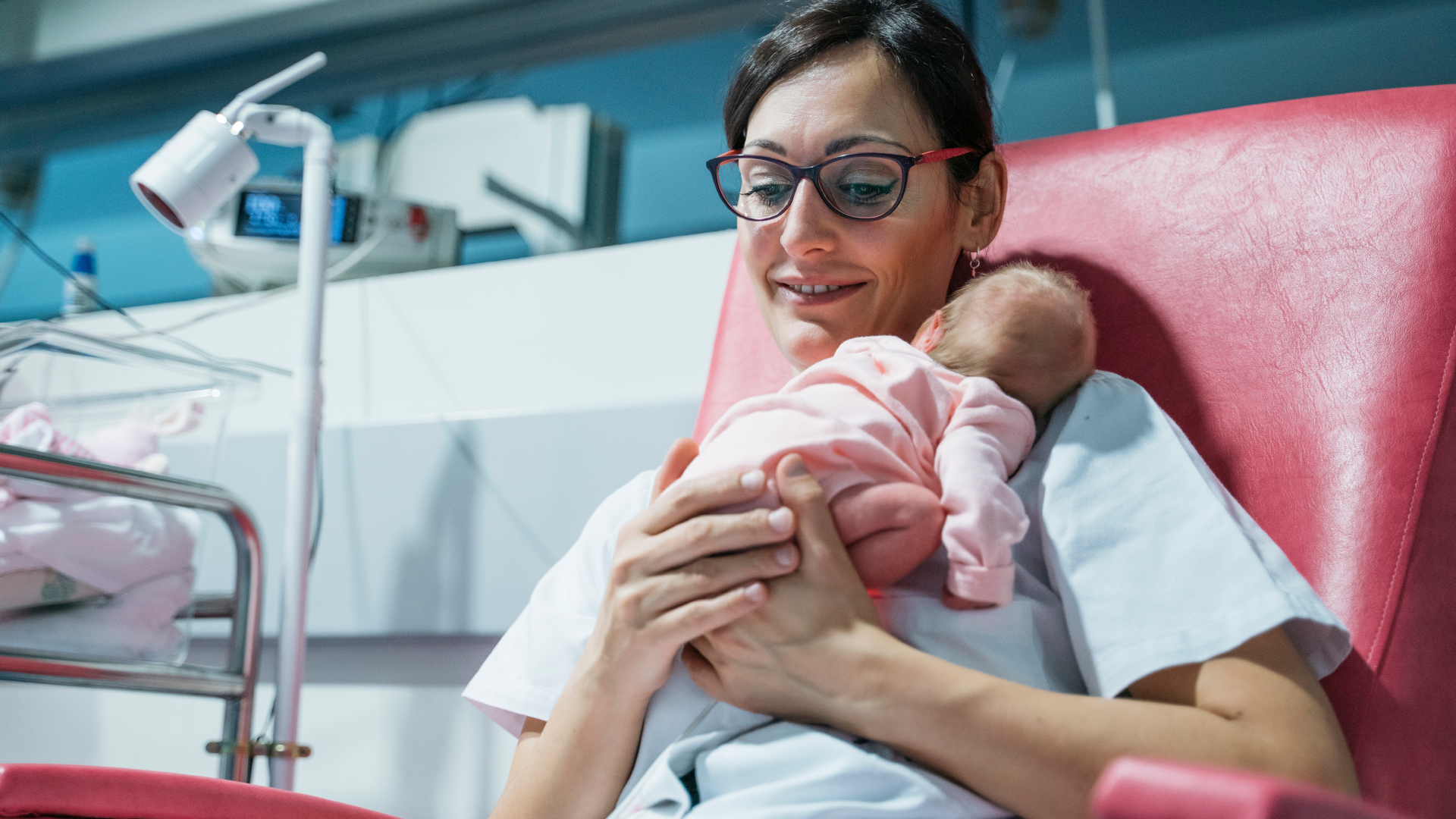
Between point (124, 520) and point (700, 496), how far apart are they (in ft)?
3.81

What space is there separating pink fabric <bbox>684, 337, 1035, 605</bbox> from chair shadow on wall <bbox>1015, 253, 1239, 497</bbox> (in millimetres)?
208

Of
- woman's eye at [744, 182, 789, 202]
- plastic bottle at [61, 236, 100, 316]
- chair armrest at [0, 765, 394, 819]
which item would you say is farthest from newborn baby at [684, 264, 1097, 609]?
plastic bottle at [61, 236, 100, 316]

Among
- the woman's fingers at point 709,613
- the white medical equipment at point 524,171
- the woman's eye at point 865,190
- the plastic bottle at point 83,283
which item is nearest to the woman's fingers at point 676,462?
the woman's fingers at point 709,613

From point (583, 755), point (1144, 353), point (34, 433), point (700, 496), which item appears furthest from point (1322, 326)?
point (34, 433)

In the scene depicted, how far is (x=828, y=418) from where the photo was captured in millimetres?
785

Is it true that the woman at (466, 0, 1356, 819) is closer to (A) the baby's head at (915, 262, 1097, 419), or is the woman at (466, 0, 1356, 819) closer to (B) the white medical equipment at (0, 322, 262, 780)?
(A) the baby's head at (915, 262, 1097, 419)

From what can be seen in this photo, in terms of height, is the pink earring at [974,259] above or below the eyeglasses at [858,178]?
below

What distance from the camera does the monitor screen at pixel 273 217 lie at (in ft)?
6.98

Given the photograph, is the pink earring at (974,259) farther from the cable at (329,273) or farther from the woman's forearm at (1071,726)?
the cable at (329,273)

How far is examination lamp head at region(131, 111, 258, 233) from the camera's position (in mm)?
1490

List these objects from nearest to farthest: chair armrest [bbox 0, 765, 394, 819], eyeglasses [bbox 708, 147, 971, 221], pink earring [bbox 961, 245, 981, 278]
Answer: chair armrest [bbox 0, 765, 394, 819] < eyeglasses [bbox 708, 147, 971, 221] < pink earring [bbox 961, 245, 981, 278]

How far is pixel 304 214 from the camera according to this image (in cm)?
167

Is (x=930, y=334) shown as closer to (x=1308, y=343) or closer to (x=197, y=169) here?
(x=1308, y=343)

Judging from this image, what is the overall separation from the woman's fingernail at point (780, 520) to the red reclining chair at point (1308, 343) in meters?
0.44
